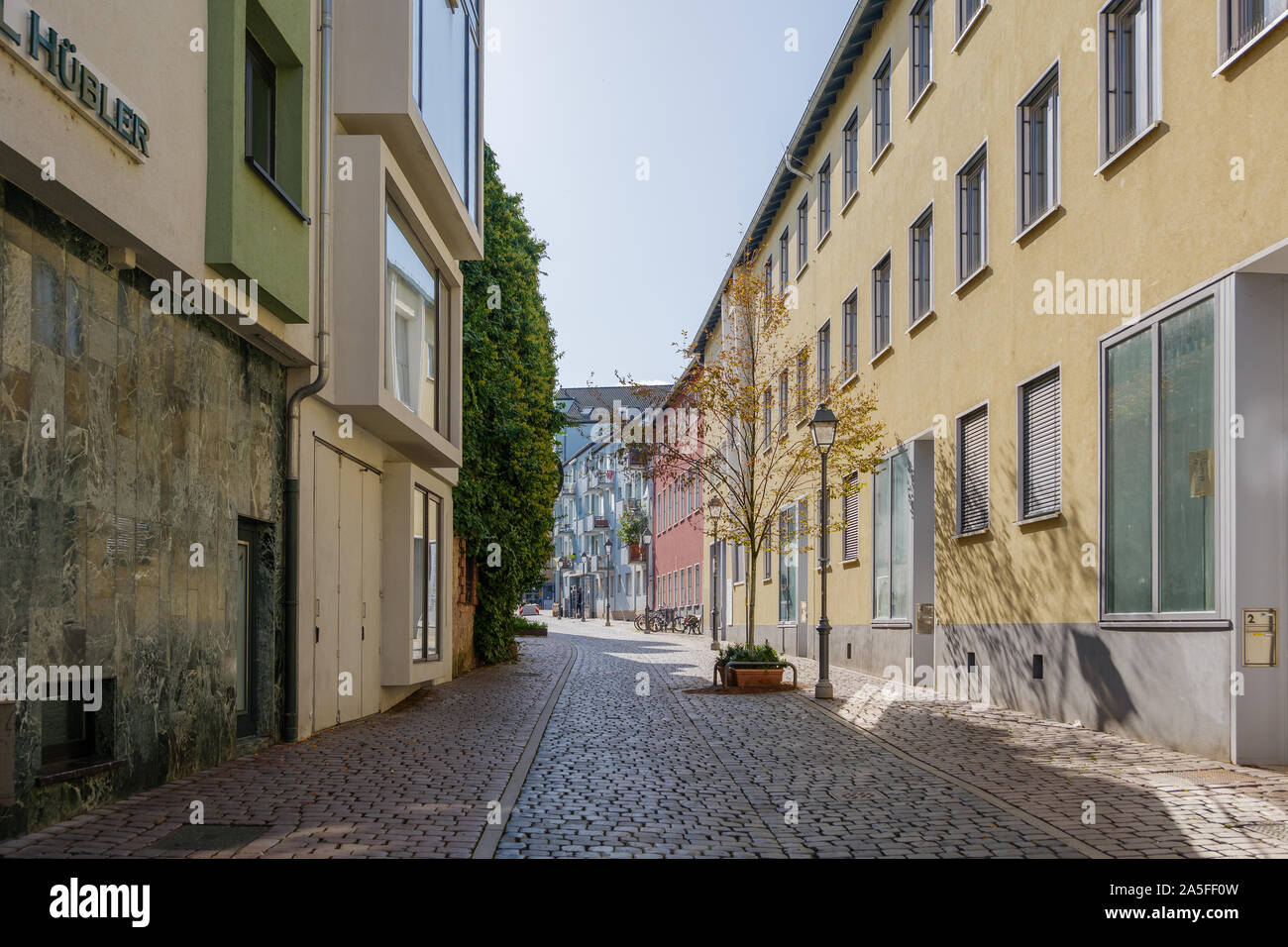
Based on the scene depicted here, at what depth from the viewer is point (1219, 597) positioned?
9742 mm

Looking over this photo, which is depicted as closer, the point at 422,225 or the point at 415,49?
the point at 415,49

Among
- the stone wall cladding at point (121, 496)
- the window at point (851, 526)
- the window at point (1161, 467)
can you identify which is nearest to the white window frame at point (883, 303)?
the window at point (851, 526)

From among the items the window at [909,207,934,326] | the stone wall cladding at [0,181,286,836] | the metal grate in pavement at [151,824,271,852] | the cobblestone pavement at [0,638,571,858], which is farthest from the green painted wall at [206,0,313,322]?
the window at [909,207,934,326]

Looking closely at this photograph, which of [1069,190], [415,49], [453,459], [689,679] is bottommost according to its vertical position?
[689,679]

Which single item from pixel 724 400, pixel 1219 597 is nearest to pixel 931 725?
pixel 1219 597

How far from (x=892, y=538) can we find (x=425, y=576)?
7.29 meters

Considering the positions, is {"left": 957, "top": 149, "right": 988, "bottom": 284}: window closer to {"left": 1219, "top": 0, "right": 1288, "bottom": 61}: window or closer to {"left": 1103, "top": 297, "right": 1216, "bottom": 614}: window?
{"left": 1103, "top": 297, "right": 1216, "bottom": 614}: window

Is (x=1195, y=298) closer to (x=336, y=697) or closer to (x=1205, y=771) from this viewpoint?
(x=1205, y=771)

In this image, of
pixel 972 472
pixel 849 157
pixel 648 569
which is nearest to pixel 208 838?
pixel 972 472

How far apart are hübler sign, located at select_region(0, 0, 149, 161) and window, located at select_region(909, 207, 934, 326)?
13.0 meters

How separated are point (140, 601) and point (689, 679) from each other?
12.7m

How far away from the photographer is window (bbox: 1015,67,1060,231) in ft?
46.1

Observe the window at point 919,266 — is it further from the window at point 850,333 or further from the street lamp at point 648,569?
the street lamp at point 648,569

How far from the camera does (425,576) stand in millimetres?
17656
